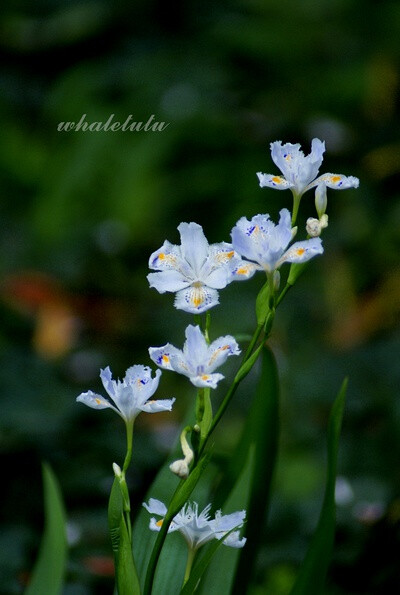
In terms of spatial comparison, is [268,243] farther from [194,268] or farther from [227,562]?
[227,562]

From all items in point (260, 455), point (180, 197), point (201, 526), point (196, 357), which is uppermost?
point (196, 357)

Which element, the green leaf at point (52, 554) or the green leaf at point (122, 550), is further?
the green leaf at point (52, 554)

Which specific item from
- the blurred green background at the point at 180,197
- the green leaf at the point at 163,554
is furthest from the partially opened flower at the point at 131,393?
the blurred green background at the point at 180,197

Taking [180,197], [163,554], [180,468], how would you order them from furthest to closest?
[180,197] → [163,554] → [180,468]

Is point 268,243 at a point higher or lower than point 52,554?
higher

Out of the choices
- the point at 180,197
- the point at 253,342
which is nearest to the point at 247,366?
the point at 253,342

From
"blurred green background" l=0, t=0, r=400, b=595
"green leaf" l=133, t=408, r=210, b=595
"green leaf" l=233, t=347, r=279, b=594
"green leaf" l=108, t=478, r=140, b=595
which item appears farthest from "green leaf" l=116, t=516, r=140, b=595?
"blurred green background" l=0, t=0, r=400, b=595

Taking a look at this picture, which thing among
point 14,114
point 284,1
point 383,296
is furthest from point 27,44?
point 383,296

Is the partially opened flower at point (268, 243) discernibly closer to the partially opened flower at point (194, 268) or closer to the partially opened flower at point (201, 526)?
the partially opened flower at point (194, 268)
